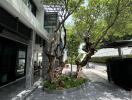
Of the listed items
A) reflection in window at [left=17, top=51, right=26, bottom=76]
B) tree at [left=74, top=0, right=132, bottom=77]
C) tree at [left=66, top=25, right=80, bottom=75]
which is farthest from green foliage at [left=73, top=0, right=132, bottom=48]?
reflection in window at [left=17, top=51, right=26, bottom=76]

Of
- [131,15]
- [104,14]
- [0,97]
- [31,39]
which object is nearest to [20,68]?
[31,39]

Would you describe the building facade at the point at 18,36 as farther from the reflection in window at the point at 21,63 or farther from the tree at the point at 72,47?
the tree at the point at 72,47

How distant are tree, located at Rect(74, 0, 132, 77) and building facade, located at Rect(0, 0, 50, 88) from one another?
3.39m

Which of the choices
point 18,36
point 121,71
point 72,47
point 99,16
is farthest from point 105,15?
point 18,36

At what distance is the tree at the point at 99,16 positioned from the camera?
10160mm

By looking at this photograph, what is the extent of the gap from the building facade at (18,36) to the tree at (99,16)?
3.39 meters

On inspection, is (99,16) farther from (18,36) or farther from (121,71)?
(18,36)

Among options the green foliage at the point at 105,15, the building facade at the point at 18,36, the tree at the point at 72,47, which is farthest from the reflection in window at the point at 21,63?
the green foliage at the point at 105,15

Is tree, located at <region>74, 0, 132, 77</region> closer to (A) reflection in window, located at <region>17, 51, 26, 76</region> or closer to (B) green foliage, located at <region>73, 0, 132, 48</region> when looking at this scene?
(B) green foliage, located at <region>73, 0, 132, 48</region>

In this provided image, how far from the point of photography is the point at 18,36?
952cm

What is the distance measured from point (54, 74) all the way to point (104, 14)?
5.74 meters

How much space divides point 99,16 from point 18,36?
21.7ft

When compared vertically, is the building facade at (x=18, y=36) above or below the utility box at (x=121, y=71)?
above

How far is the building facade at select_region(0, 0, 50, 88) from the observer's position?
6237mm
